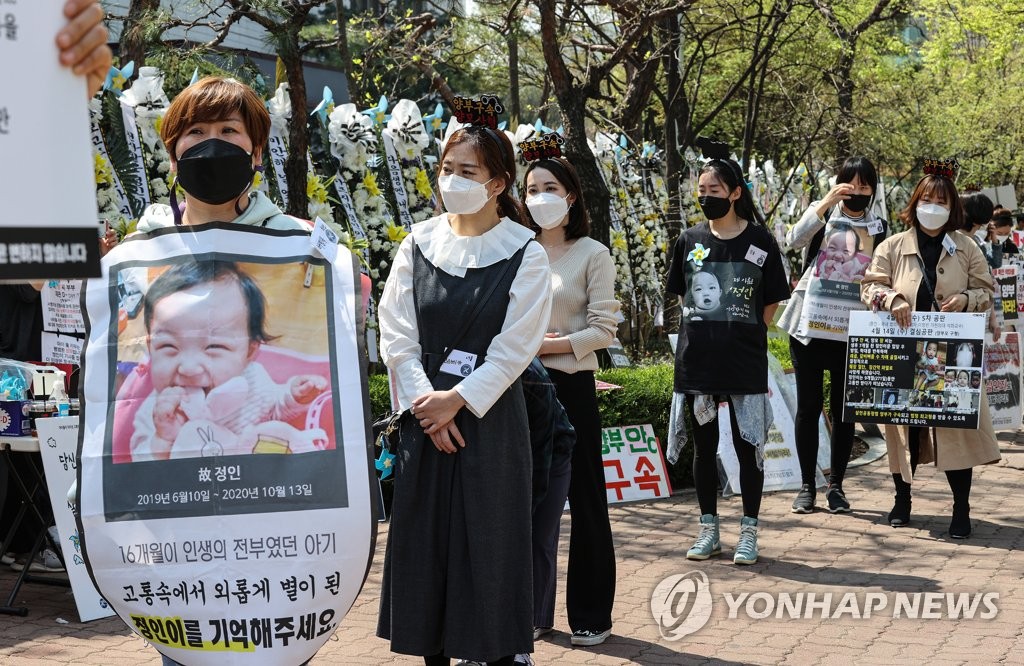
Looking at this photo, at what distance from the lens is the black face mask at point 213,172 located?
10.4ft

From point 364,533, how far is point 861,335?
4745 mm

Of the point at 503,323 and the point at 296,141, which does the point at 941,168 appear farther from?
the point at 503,323

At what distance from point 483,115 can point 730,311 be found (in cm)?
239

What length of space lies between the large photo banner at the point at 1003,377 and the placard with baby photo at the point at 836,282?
3.37m

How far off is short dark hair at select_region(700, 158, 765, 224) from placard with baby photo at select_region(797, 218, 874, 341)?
1.33 meters

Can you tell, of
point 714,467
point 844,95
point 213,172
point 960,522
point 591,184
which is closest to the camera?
point 213,172

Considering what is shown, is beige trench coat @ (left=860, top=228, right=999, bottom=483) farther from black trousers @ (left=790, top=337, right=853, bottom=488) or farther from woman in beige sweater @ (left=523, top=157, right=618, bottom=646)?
woman in beige sweater @ (left=523, top=157, right=618, bottom=646)

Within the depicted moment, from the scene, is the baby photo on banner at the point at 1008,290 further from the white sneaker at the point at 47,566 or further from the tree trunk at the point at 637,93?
the white sneaker at the point at 47,566

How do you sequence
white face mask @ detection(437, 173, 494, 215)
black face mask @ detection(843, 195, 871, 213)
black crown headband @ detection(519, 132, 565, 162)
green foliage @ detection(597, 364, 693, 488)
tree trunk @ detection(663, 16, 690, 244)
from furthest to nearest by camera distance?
tree trunk @ detection(663, 16, 690, 244) < green foliage @ detection(597, 364, 693, 488) < black face mask @ detection(843, 195, 871, 213) < black crown headband @ detection(519, 132, 565, 162) < white face mask @ detection(437, 173, 494, 215)

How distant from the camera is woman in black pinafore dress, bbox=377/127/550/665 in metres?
3.80

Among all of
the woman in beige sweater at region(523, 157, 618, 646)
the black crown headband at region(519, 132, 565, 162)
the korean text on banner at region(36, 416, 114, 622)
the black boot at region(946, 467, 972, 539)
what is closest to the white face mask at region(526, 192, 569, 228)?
the woman in beige sweater at region(523, 157, 618, 646)

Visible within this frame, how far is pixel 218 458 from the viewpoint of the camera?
9.61 feet

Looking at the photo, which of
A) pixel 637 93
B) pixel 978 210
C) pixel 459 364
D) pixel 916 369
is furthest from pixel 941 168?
pixel 637 93

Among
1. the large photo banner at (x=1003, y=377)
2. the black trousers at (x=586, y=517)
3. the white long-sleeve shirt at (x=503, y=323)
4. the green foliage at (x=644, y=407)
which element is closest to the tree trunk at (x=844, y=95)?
the large photo banner at (x=1003, y=377)
